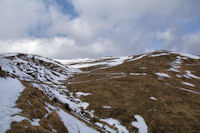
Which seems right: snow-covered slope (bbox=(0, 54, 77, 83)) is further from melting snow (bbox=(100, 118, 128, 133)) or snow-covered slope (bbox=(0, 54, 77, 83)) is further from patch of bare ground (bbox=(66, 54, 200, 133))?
melting snow (bbox=(100, 118, 128, 133))

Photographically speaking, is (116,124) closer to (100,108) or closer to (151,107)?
(100,108)

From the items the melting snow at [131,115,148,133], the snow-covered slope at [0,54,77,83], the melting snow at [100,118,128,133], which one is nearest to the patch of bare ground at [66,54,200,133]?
the melting snow at [131,115,148,133]

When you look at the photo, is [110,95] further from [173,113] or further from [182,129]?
[182,129]

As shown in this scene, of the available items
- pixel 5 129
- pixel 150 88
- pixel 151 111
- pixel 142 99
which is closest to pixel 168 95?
pixel 150 88

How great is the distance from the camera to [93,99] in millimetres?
32938

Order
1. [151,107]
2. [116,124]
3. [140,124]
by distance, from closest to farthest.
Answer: [116,124] → [140,124] → [151,107]

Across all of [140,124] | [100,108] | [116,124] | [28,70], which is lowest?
[140,124]

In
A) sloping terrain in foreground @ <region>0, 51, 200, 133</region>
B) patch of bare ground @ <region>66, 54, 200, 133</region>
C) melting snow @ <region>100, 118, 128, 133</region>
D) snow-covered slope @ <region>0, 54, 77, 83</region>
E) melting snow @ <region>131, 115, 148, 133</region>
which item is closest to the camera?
sloping terrain in foreground @ <region>0, 51, 200, 133</region>

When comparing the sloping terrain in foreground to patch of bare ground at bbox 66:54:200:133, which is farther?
patch of bare ground at bbox 66:54:200:133

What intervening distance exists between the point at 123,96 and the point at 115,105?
21.4 ft

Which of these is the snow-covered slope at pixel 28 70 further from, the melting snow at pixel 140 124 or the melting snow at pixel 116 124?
the melting snow at pixel 140 124

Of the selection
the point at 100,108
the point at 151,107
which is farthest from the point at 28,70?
the point at 151,107

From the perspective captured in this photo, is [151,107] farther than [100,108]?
Yes

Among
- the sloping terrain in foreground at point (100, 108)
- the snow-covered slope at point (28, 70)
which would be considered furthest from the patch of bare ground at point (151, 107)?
the snow-covered slope at point (28, 70)
